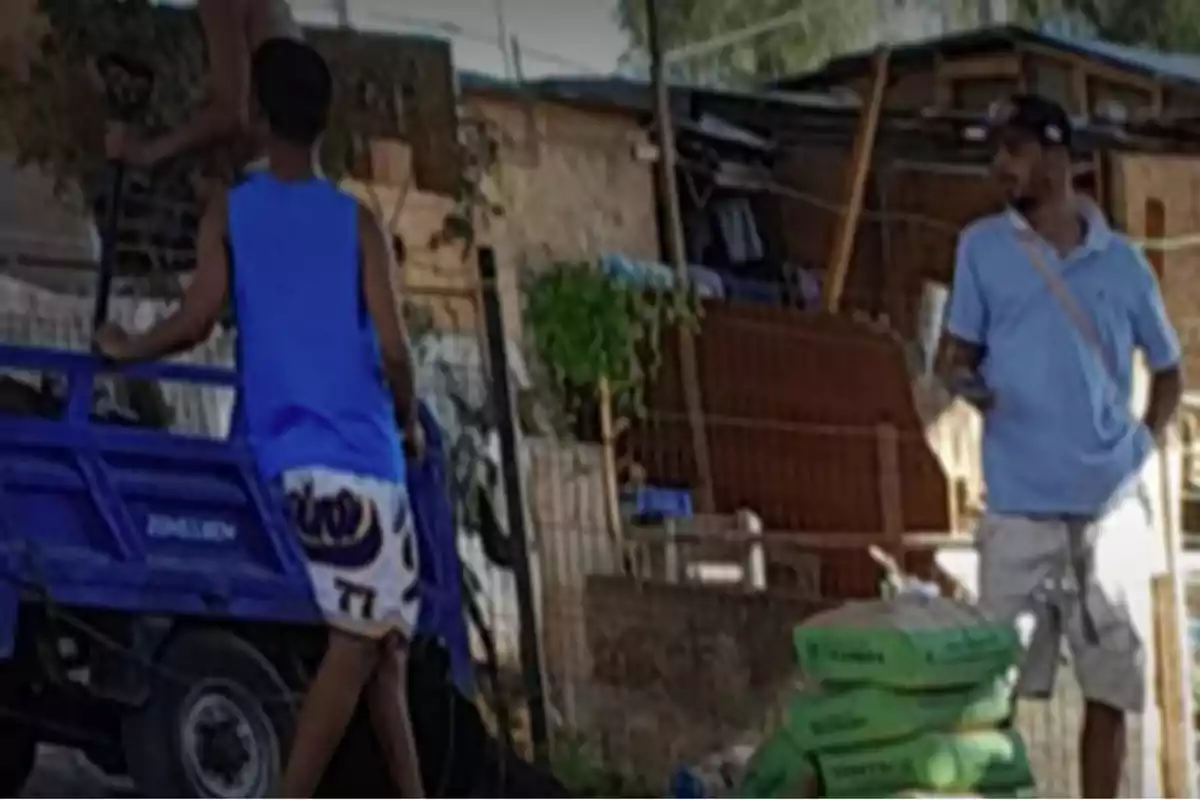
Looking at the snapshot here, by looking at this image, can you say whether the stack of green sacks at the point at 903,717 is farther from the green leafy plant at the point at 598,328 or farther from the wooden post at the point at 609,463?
the green leafy plant at the point at 598,328

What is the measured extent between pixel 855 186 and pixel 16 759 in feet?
4.10

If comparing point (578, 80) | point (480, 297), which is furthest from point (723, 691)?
point (578, 80)

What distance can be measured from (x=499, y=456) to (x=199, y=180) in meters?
0.50

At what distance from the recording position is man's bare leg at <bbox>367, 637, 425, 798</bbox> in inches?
103

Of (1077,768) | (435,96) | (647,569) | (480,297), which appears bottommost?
(1077,768)

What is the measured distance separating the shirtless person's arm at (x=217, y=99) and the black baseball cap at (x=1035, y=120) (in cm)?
Result: 95

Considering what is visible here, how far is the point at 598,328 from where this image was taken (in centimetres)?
271

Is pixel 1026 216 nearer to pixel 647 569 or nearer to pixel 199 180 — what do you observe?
pixel 647 569

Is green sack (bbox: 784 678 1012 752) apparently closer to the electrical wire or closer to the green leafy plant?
the green leafy plant

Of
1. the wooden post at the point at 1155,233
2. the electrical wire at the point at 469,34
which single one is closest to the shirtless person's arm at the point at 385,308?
the electrical wire at the point at 469,34

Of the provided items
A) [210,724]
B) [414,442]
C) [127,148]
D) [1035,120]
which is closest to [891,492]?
[1035,120]

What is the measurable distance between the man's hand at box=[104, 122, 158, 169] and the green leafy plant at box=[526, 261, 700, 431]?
493 mm

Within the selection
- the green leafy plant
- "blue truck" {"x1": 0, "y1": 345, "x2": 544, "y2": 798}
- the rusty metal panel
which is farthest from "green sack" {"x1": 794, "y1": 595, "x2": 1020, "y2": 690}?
"blue truck" {"x1": 0, "y1": 345, "x2": 544, "y2": 798}

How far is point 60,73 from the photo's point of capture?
2.55m
